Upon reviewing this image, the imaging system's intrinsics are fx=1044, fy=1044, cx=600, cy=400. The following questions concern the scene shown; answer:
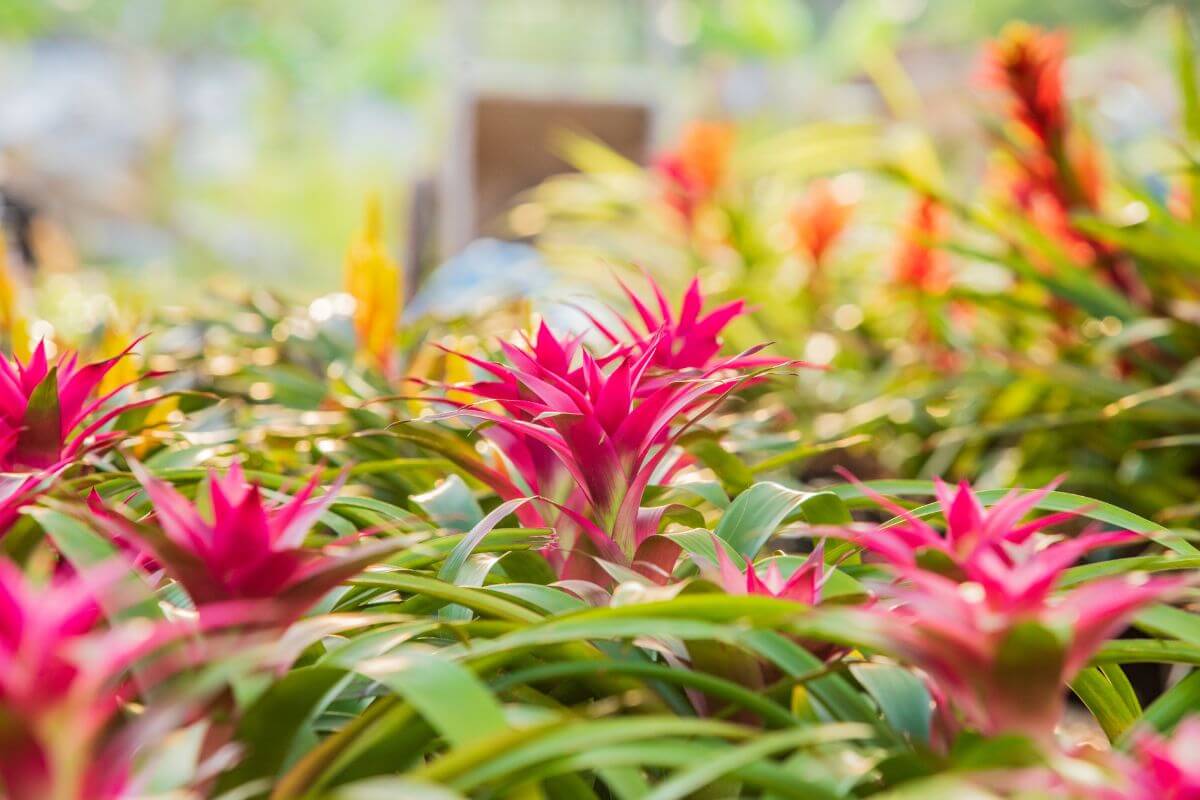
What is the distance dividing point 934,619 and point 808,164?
55.5 inches

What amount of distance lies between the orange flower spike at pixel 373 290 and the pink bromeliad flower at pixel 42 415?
508 mm

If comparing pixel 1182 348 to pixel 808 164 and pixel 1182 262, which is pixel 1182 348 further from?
pixel 808 164

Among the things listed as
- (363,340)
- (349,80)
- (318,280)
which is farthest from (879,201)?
(349,80)

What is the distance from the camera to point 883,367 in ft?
5.52

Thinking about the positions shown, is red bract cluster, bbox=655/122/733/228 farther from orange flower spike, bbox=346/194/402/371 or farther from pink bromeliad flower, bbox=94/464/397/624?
pink bromeliad flower, bbox=94/464/397/624

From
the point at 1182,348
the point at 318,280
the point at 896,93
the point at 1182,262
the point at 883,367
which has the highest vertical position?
the point at 896,93

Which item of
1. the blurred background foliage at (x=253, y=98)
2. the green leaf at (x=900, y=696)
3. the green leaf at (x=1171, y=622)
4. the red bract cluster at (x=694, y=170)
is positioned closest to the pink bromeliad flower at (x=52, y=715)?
the green leaf at (x=900, y=696)

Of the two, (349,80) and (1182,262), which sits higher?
(349,80)

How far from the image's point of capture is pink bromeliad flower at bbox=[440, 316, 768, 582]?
50cm

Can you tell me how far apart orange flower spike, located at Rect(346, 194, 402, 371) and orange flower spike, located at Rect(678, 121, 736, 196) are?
40.5 inches

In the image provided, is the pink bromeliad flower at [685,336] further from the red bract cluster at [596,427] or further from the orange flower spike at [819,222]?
the orange flower spike at [819,222]

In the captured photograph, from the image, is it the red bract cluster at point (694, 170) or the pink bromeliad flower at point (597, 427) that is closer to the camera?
the pink bromeliad flower at point (597, 427)

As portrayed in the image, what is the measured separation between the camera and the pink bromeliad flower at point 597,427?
502 mm

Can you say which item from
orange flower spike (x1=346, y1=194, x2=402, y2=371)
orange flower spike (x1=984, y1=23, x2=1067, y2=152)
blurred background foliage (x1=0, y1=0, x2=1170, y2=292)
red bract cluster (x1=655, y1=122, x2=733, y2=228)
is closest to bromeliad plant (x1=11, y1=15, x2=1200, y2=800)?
orange flower spike (x1=346, y1=194, x2=402, y2=371)
